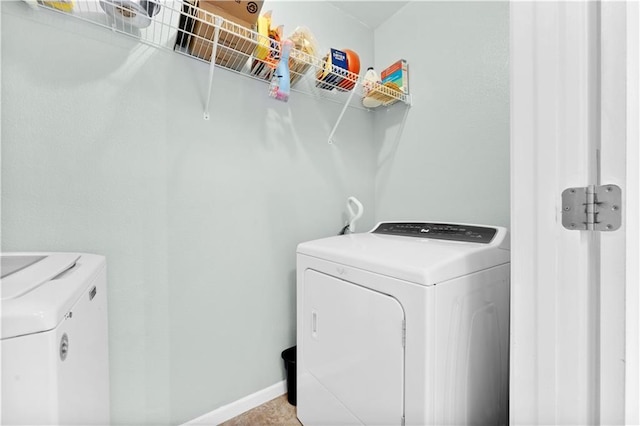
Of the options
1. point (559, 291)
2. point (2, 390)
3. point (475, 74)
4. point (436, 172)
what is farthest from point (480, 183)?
point (2, 390)

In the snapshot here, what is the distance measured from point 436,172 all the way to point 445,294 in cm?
106

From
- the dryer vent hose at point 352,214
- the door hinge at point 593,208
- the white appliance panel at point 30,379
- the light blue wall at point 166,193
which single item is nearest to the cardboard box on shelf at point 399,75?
the light blue wall at point 166,193

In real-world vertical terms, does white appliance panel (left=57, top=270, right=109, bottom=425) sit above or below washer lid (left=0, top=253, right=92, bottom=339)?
below

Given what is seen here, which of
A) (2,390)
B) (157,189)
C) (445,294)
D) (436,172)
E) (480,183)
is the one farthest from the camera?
(436,172)

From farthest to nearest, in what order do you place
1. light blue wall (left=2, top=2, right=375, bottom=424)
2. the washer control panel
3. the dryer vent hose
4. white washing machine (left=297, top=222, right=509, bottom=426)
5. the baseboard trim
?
the dryer vent hose < the baseboard trim < the washer control panel < light blue wall (left=2, top=2, right=375, bottom=424) < white washing machine (left=297, top=222, right=509, bottom=426)

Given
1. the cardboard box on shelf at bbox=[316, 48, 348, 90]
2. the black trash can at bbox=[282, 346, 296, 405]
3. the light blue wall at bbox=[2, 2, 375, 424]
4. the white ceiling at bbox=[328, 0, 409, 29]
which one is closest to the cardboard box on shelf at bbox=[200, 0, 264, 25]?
the light blue wall at bbox=[2, 2, 375, 424]

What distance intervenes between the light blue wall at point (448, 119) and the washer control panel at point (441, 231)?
0.95 ft

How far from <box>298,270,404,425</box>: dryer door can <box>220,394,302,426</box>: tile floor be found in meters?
0.14

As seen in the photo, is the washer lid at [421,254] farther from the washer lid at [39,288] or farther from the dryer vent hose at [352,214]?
the washer lid at [39,288]

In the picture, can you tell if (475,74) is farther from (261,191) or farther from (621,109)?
(261,191)

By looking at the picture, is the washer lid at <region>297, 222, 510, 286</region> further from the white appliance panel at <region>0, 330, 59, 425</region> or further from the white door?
the white appliance panel at <region>0, 330, 59, 425</region>

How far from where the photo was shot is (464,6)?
1.59 meters

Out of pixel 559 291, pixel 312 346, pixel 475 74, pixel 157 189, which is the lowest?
pixel 312 346

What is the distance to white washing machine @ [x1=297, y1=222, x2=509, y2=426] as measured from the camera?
0.91 m
